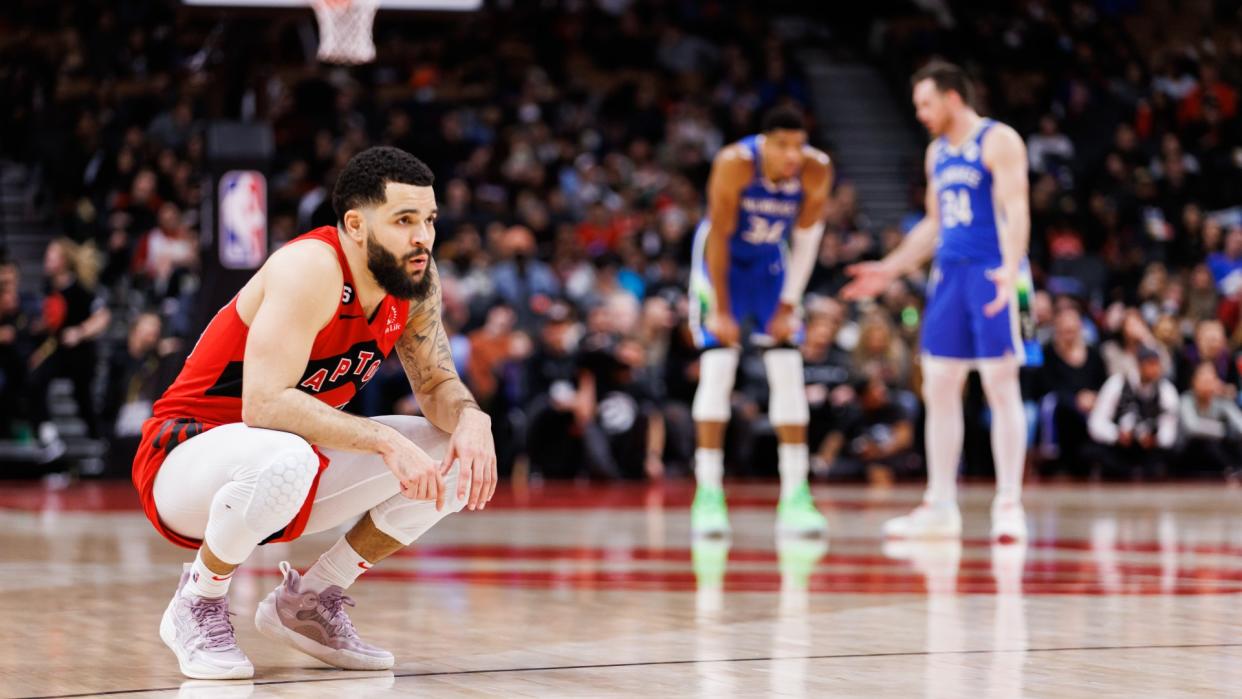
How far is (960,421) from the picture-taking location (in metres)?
7.71

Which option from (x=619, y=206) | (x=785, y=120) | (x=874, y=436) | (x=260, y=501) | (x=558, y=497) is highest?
(x=619, y=206)

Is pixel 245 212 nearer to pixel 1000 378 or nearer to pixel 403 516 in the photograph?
pixel 1000 378

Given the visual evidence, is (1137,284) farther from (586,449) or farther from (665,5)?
(665,5)

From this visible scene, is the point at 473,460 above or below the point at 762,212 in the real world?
below

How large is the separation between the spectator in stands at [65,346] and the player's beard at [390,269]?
926 centimetres

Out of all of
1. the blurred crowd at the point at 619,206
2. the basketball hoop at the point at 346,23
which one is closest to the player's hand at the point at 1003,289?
the basketball hoop at the point at 346,23

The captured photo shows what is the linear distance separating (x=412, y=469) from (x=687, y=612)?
57.9 inches

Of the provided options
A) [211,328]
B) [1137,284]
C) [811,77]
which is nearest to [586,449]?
[1137,284]

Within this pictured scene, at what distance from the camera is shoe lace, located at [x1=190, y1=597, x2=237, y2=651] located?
373 cm

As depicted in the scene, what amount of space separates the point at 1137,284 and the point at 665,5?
757cm

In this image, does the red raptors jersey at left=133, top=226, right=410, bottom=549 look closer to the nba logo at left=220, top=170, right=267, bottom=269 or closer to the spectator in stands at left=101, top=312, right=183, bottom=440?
the nba logo at left=220, top=170, right=267, bottom=269

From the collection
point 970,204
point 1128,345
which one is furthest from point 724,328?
point 1128,345

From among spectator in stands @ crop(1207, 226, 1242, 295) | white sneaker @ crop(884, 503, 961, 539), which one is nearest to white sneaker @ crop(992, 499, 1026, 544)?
white sneaker @ crop(884, 503, 961, 539)

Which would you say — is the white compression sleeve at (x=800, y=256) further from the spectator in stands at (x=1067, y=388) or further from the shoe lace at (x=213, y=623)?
the spectator in stands at (x=1067, y=388)
